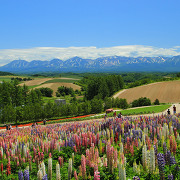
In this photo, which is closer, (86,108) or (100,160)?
(100,160)

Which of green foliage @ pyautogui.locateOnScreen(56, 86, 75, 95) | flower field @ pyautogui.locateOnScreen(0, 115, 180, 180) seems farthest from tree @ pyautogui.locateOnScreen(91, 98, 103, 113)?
green foliage @ pyautogui.locateOnScreen(56, 86, 75, 95)

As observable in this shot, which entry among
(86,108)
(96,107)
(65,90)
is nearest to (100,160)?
(86,108)

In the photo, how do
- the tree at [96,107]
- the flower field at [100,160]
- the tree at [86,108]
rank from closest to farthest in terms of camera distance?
1. the flower field at [100,160]
2. the tree at [86,108]
3. the tree at [96,107]

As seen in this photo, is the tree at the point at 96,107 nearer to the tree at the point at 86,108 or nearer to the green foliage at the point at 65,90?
the tree at the point at 86,108

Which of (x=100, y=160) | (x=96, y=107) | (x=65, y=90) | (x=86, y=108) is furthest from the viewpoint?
(x=65, y=90)

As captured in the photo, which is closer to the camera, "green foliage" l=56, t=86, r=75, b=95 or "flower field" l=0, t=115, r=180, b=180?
"flower field" l=0, t=115, r=180, b=180

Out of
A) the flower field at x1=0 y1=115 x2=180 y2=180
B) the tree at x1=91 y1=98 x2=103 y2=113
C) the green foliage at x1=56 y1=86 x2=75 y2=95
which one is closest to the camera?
the flower field at x1=0 y1=115 x2=180 y2=180

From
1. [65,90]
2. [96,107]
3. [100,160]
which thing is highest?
[100,160]

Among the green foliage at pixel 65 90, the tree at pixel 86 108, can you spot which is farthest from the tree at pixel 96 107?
the green foliage at pixel 65 90

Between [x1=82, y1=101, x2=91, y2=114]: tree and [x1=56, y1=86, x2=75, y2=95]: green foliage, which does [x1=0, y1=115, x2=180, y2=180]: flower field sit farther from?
[x1=56, y1=86, x2=75, y2=95]: green foliage

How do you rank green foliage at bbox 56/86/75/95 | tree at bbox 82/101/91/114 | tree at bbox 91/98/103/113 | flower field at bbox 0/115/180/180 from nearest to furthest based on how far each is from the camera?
1. flower field at bbox 0/115/180/180
2. tree at bbox 82/101/91/114
3. tree at bbox 91/98/103/113
4. green foliage at bbox 56/86/75/95

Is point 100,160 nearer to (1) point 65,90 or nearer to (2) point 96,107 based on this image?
(2) point 96,107

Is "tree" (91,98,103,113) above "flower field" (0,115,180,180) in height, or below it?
below

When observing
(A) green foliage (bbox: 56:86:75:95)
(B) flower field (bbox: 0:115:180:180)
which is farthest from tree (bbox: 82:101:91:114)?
(A) green foliage (bbox: 56:86:75:95)
